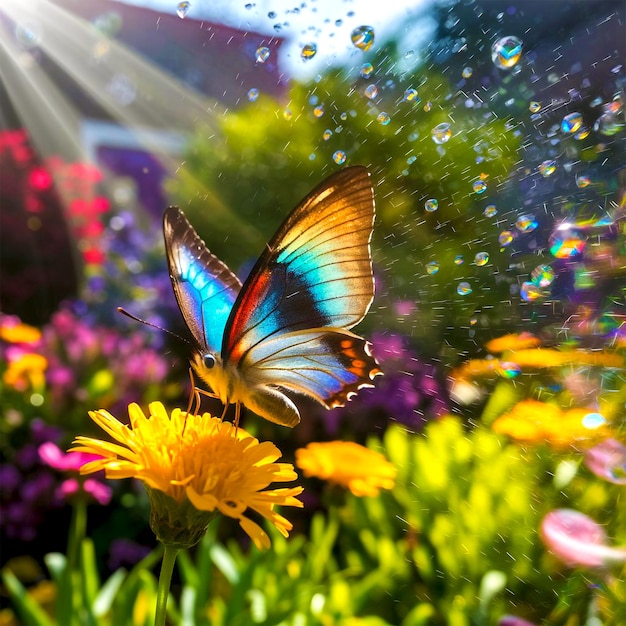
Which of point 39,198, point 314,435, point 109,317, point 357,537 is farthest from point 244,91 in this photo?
point 39,198

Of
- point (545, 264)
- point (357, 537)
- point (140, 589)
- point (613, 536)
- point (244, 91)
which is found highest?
point (244, 91)

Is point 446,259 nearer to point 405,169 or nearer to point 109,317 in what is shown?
point 405,169

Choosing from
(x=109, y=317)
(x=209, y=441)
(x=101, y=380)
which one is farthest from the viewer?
(x=109, y=317)

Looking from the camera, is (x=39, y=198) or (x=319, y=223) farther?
(x=39, y=198)

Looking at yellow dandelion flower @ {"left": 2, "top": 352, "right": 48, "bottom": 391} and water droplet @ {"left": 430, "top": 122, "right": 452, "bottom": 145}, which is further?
yellow dandelion flower @ {"left": 2, "top": 352, "right": 48, "bottom": 391}

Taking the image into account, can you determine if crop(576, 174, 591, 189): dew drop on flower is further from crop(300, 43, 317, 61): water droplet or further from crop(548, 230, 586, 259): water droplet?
crop(300, 43, 317, 61): water droplet

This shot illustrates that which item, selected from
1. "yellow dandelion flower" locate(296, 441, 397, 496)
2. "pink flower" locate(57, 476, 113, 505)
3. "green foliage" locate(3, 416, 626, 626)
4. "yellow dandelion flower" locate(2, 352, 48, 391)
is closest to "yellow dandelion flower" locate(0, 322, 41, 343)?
"yellow dandelion flower" locate(2, 352, 48, 391)
